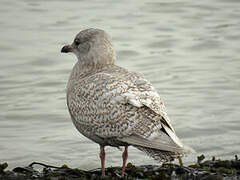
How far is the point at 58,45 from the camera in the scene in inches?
620

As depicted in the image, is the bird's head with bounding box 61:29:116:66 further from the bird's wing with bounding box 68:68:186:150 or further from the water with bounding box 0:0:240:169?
the water with bounding box 0:0:240:169

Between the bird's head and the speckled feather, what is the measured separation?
16.3 inches

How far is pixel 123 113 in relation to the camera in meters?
7.16

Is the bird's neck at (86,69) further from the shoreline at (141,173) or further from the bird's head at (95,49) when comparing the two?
the shoreline at (141,173)

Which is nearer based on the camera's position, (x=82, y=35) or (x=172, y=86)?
(x=82, y=35)

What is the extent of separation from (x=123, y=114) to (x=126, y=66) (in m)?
7.63

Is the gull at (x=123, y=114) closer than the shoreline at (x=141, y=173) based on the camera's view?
Yes

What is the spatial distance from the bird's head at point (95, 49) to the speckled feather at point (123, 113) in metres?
0.41

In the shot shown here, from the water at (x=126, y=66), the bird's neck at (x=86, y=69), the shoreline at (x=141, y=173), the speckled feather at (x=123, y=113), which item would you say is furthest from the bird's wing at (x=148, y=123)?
the water at (x=126, y=66)

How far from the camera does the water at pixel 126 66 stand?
11156 mm

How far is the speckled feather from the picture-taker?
23.2 ft

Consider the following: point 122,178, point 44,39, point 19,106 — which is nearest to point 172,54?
point 44,39

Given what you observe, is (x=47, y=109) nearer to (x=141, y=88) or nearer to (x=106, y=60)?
(x=106, y=60)

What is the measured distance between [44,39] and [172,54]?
3.14 metres
